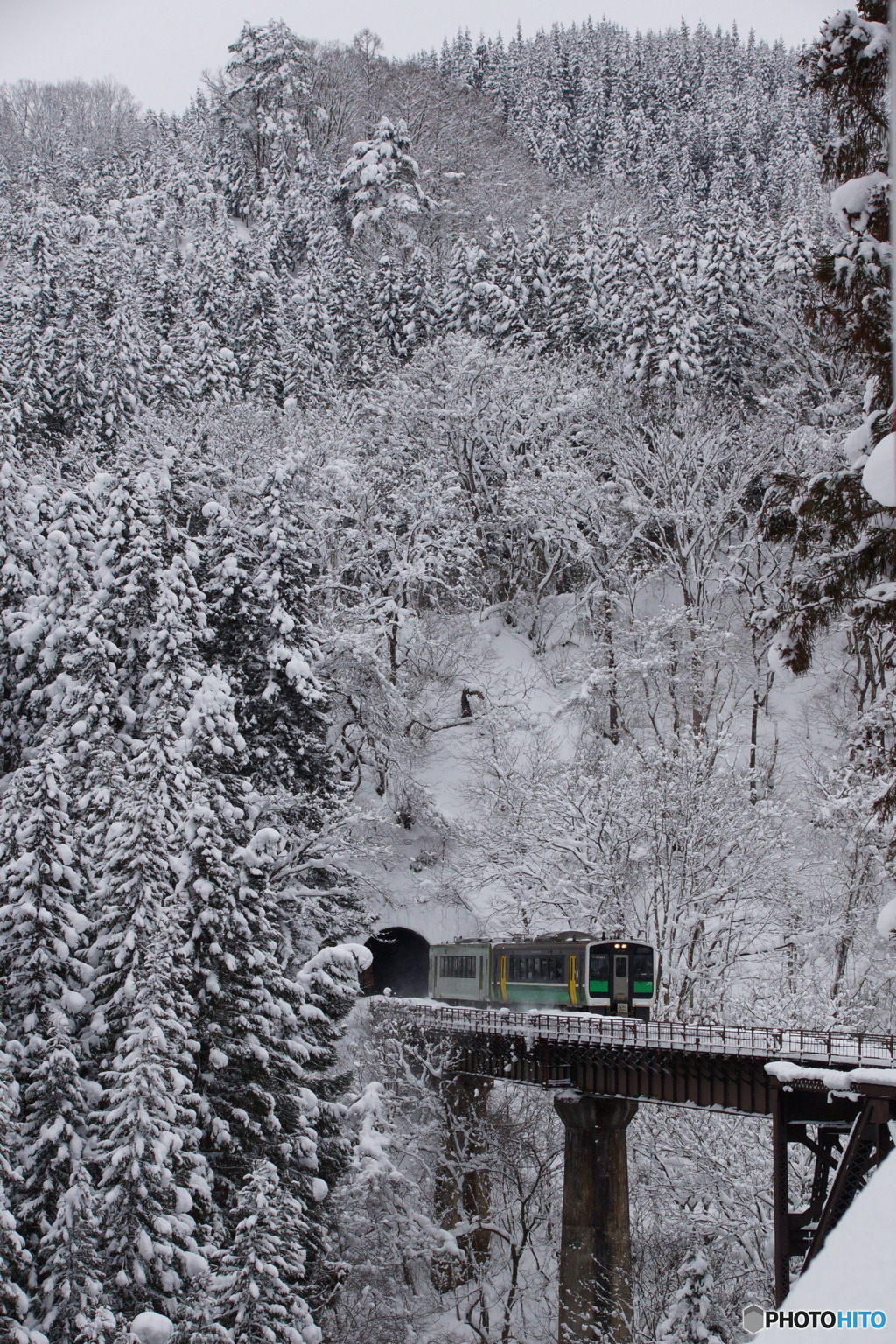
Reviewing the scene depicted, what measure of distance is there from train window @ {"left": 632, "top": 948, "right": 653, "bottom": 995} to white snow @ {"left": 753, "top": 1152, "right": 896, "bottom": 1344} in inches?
1085

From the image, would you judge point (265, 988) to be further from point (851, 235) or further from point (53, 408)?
point (53, 408)

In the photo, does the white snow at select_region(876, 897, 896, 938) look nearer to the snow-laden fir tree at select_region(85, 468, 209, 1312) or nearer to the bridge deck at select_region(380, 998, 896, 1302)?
the bridge deck at select_region(380, 998, 896, 1302)

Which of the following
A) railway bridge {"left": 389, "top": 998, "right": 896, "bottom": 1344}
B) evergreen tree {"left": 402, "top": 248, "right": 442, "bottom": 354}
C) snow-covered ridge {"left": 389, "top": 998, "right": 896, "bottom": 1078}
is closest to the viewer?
railway bridge {"left": 389, "top": 998, "right": 896, "bottom": 1344}

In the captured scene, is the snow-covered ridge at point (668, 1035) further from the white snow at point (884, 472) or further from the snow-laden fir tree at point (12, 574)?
the snow-laden fir tree at point (12, 574)

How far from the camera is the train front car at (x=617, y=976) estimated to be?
30250 millimetres

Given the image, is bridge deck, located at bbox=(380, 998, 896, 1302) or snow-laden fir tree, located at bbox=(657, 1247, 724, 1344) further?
snow-laden fir tree, located at bbox=(657, 1247, 724, 1344)

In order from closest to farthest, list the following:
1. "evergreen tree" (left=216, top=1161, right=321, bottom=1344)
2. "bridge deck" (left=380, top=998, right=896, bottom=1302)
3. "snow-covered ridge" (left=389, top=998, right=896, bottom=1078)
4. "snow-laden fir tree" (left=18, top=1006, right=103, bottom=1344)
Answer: "bridge deck" (left=380, top=998, right=896, bottom=1302), "evergreen tree" (left=216, top=1161, right=321, bottom=1344), "snow-laden fir tree" (left=18, top=1006, right=103, bottom=1344), "snow-covered ridge" (left=389, top=998, right=896, bottom=1078)

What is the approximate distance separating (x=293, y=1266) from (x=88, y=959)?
8.04 m

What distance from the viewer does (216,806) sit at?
26.1 meters

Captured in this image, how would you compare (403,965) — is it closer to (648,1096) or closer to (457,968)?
(457,968)

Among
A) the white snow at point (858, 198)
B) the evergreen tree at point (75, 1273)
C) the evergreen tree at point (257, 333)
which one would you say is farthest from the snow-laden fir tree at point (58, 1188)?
the evergreen tree at point (257, 333)

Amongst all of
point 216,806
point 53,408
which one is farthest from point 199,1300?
point 53,408

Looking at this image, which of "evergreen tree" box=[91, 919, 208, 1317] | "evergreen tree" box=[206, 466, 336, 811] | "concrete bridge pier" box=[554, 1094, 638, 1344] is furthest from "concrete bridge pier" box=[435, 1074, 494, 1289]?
"evergreen tree" box=[91, 919, 208, 1317]

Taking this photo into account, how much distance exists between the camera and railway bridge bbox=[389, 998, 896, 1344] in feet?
64.3
